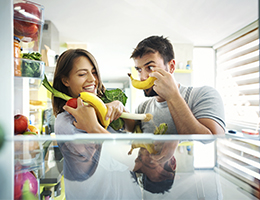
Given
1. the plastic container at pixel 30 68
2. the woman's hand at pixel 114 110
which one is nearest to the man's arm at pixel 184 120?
the woman's hand at pixel 114 110

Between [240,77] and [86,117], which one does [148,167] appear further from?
[240,77]

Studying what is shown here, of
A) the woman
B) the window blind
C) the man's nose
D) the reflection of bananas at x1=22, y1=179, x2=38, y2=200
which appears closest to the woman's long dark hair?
the woman

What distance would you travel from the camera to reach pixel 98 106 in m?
0.36

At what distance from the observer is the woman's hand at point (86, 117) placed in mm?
343

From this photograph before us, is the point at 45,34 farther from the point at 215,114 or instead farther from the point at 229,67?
the point at 229,67

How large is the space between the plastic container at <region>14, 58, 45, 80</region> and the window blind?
533mm

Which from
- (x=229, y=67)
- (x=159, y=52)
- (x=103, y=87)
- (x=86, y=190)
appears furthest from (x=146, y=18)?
(x=86, y=190)

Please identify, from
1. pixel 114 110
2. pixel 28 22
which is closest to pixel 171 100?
pixel 114 110

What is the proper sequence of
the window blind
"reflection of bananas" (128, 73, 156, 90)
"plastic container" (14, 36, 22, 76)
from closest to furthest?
"plastic container" (14, 36, 22, 76) < "reflection of bananas" (128, 73, 156, 90) < the window blind

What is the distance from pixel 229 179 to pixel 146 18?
0.43 m

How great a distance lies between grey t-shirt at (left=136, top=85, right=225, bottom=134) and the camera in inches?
16.7

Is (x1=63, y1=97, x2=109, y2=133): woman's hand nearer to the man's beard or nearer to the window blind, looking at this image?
the man's beard

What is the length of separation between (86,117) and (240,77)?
0.54 m

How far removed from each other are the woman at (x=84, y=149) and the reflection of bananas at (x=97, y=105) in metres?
0.01
